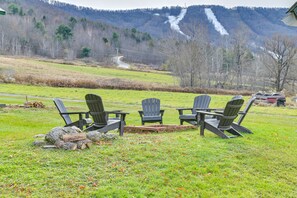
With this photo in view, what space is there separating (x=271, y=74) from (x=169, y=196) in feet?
166

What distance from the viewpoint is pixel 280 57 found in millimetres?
49594

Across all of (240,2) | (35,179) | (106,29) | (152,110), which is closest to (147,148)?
(35,179)

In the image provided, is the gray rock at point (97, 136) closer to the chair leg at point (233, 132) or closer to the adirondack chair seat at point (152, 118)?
the chair leg at point (233, 132)

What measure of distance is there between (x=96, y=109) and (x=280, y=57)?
47.6m

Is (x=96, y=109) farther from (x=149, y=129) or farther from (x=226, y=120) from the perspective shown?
(x=226, y=120)

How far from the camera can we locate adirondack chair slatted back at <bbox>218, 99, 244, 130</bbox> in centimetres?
741

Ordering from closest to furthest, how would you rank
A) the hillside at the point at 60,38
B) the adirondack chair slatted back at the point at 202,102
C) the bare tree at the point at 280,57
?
the adirondack chair slatted back at the point at 202,102 → the bare tree at the point at 280,57 → the hillside at the point at 60,38

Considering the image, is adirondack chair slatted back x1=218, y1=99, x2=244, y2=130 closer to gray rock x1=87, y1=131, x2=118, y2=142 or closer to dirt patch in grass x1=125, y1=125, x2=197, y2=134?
dirt patch in grass x1=125, y1=125, x2=197, y2=134

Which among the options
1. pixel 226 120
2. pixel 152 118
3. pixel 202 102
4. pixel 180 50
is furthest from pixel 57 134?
pixel 180 50

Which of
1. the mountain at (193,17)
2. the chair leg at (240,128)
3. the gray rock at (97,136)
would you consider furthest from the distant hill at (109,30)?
the gray rock at (97,136)

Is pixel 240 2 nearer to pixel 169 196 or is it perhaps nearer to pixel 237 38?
pixel 237 38

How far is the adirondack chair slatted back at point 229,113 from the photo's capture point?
24.3ft

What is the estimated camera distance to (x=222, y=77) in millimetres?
52375

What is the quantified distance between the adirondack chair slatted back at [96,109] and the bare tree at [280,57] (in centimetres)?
4342
